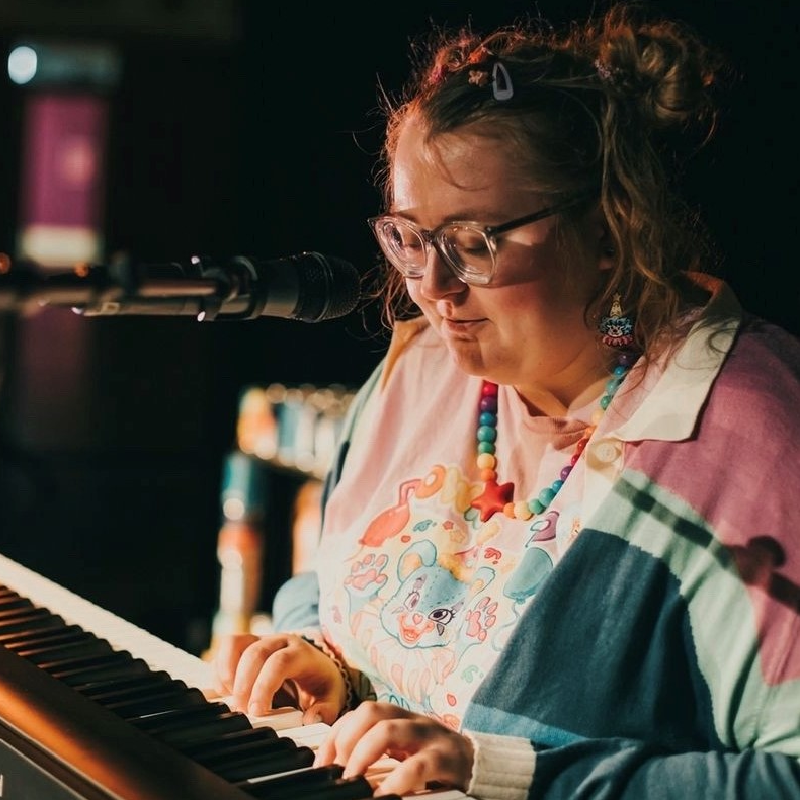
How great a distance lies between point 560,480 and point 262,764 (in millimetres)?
566

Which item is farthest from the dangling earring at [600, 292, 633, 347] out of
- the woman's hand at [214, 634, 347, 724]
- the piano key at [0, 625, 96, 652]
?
the piano key at [0, 625, 96, 652]

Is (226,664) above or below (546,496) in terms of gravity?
below

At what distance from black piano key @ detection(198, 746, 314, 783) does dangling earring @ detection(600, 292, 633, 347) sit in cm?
65

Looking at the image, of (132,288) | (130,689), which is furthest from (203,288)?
(130,689)

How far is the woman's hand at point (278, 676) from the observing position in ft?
5.41

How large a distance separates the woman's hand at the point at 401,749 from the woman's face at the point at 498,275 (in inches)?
20.2

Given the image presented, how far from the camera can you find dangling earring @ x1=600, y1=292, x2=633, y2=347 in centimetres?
169

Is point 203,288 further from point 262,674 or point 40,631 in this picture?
point 40,631

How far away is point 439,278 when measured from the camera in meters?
1.64

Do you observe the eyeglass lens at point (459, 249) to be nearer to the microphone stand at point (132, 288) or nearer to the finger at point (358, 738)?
the microphone stand at point (132, 288)

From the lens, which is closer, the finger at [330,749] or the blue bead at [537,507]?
the finger at [330,749]

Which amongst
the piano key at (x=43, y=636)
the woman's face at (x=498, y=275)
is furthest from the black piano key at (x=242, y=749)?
the woman's face at (x=498, y=275)

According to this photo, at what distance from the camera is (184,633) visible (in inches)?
221

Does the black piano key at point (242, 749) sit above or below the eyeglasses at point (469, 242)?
below
